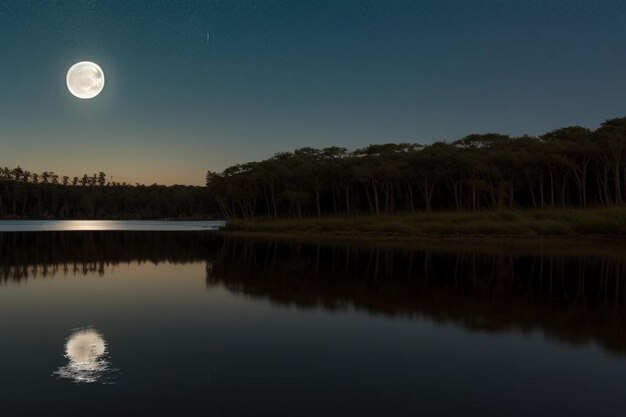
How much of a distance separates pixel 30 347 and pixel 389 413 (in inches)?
357

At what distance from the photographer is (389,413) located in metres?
8.77

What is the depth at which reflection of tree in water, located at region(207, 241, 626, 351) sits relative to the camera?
54.1ft

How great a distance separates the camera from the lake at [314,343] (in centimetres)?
930

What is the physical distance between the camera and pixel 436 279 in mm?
25688

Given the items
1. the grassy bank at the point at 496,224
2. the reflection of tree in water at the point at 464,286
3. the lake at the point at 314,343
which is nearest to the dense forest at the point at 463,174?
the grassy bank at the point at 496,224

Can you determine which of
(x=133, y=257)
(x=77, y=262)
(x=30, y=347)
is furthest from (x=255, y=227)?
(x=30, y=347)

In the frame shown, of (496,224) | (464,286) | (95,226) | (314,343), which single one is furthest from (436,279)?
(95,226)

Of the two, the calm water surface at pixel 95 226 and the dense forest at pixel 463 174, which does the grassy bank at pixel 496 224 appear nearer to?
the dense forest at pixel 463 174

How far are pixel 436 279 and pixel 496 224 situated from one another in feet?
118

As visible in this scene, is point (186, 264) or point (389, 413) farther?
point (186, 264)

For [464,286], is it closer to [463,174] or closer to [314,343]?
[314,343]

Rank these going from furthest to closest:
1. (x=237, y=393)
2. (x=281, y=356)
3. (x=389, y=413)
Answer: (x=281, y=356)
(x=237, y=393)
(x=389, y=413)

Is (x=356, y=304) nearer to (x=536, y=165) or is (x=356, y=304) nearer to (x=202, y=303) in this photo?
(x=202, y=303)

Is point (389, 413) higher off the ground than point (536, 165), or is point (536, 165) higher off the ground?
point (536, 165)
